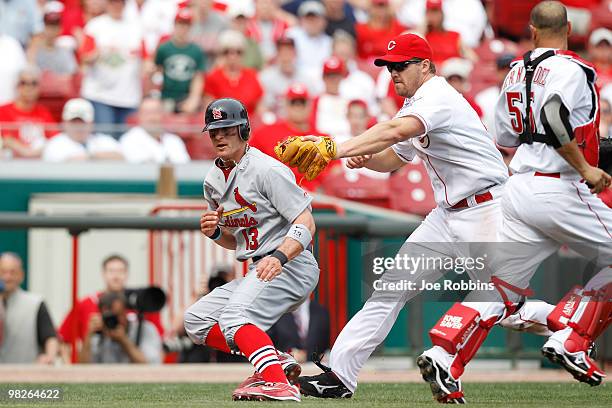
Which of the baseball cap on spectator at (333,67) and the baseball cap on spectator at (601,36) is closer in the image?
the baseball cap on spectator at (333,67)

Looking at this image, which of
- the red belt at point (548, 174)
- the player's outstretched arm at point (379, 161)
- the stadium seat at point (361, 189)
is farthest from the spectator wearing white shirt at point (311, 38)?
the red belt at point (548, 174)

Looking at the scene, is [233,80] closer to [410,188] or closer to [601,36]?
[410,188]

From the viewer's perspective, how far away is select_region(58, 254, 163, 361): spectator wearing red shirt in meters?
10.5

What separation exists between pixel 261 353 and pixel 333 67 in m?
7.59

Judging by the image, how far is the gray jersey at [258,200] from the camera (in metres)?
7.13

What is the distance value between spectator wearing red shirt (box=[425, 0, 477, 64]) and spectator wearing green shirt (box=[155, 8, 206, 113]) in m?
2.71

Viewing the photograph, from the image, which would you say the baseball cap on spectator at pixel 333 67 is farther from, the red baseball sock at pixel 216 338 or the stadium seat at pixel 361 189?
the red baseball sock at pixel 216 338

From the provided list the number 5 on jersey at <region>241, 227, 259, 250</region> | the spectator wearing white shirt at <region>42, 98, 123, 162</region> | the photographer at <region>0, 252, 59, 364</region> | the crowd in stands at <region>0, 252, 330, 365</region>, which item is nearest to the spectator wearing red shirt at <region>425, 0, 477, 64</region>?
the spectator wearing white shirt at <region>42, 98, 123, 162</region>

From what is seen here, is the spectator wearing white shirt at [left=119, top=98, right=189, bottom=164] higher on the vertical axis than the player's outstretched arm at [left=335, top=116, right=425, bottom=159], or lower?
higher

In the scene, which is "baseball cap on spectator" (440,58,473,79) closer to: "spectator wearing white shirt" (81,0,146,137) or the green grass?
"spectator wearing white shirt" (81,0,146,137)

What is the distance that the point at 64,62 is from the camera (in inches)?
569

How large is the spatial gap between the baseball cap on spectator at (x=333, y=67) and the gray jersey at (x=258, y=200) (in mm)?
6886

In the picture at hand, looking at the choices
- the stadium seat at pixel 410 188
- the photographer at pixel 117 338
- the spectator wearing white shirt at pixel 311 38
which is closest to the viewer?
the photographer at pixel 117 338

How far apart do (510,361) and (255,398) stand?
410 centimetres
